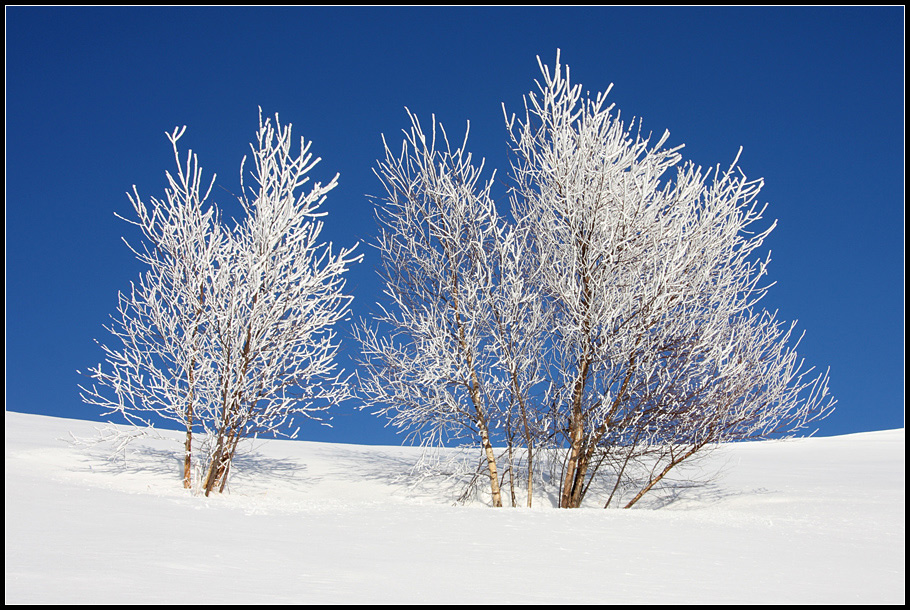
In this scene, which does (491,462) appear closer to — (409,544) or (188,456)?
(188,456)

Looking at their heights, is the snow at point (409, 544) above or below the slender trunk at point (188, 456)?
below

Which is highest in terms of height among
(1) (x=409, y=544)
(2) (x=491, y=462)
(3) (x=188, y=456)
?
(2) (x=491, y=462)

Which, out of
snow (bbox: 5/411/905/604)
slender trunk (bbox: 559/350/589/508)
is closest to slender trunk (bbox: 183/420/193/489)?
snow (bbox: 5/411/905/604)

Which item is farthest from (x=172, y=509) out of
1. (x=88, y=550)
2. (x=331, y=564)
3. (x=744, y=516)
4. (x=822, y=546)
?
Answer: (x=744, y=516)

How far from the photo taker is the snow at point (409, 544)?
328 cm

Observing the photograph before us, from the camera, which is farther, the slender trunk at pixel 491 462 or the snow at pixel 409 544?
the slender trunk at pixel 491 462

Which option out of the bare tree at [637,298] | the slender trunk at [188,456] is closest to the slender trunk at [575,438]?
the bare tree at [637,298]

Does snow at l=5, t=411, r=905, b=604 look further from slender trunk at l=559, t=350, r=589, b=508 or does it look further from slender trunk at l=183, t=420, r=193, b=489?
slender trunk at l=559, t=350, r=589, b=508

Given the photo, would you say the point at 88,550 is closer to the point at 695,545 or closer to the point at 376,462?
the point at 695,545

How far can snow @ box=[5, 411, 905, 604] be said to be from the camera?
3279 millimetres

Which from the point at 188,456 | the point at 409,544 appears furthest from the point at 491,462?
the point at 409,544

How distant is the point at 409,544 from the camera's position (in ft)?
15.7

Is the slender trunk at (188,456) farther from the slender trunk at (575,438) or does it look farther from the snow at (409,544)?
the slender trunk at (575,438)

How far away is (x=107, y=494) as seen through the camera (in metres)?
6.43
